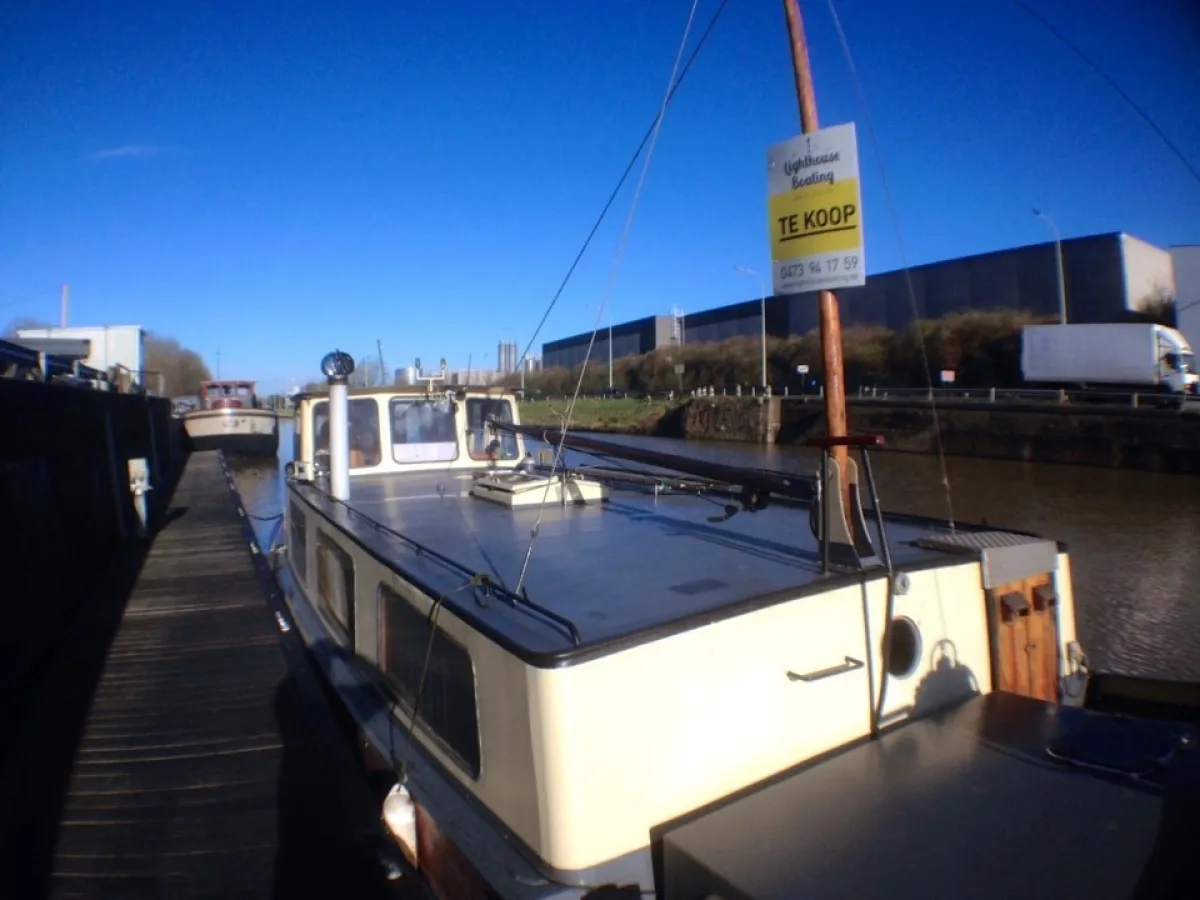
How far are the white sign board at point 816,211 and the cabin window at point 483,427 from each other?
517 cm

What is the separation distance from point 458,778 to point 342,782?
5.96ft

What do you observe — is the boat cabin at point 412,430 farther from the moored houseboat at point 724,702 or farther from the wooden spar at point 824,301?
the wooden spar at point 824,301

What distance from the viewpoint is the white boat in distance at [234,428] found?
3706cm

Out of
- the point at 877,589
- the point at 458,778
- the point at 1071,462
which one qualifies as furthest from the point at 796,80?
the point at 1071,462

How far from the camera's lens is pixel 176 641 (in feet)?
25.8

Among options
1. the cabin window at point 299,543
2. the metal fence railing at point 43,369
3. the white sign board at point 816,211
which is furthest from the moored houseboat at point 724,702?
the metal fence railing at point 43,369

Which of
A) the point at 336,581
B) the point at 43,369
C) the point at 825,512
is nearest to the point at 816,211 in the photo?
the point at 825,512

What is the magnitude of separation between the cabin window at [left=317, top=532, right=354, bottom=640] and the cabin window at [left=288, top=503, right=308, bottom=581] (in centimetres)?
87

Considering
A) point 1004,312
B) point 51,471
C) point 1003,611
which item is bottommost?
point 1003,611

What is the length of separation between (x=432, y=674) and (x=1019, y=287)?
5452cm

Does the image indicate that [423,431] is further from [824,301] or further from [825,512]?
[825,512]

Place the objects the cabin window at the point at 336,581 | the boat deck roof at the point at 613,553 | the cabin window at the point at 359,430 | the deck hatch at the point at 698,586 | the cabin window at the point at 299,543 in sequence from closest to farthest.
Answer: the boat deck roof at the point at 613,553
the deck hatch at the point at 698,586
the cabin window at the point at 336,581
the cabin window at the point at 299,543
the cabin window at the point at 359,430

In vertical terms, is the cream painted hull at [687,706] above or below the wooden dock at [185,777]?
above

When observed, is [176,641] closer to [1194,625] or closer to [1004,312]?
[1194,625]
